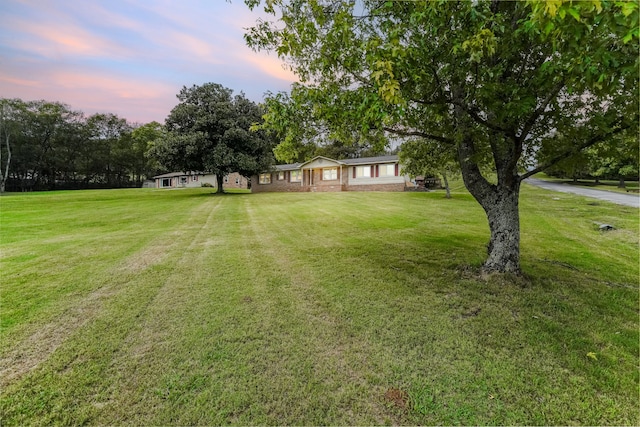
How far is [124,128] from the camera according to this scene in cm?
5350

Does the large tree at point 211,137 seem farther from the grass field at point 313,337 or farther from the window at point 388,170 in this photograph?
the grass field at point 313,337

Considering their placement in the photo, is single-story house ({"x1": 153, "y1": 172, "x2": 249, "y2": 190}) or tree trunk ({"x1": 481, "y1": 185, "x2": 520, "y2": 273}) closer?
tree trunk ({"x1": 481, "y1": 185, "x2": 520, "y2": 273})

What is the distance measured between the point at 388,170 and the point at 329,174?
6.72 m

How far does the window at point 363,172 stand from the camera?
96.6 feet

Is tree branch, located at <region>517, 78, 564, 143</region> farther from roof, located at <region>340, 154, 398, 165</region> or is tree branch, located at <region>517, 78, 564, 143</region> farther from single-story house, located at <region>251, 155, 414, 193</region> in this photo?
roof, located at <region>340, 154, 398, 165</region>

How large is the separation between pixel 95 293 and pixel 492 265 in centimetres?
658

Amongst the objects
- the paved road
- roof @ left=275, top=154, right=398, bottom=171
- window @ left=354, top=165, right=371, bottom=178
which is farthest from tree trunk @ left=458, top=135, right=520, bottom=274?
window @ left=354, top=165, right=371, bottom=178

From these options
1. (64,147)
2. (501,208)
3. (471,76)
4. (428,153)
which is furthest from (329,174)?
(64,147)

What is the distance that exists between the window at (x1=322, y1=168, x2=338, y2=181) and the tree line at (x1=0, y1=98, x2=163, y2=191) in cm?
2380

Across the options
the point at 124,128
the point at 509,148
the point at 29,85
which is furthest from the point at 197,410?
the point at 124,128

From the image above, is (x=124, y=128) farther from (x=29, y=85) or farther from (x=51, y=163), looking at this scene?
(x=29, y=85)

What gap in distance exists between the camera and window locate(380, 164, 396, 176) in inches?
1099

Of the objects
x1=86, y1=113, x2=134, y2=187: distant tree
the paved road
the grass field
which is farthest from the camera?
x1=86, y1=113, x2=134, y2=187: distant tree

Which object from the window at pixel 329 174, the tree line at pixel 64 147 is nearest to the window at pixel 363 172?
the window at pixel 329 174
